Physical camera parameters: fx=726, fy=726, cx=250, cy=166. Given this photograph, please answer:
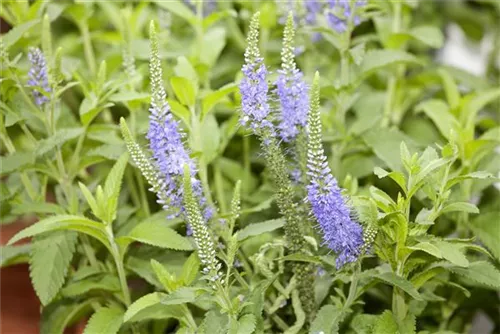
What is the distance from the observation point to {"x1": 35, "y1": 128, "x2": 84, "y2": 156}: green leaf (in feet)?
3.12

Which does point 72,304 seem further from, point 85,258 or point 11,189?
point 11,189

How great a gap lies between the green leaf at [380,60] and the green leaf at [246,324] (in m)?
0.46

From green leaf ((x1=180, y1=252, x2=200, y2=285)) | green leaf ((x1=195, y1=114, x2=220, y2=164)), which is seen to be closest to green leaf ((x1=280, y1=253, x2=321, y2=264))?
green leaf ((x1=180, y1=252, x2=200, y2=285))

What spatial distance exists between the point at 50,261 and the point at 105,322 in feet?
0.37

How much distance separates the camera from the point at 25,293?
1221mm

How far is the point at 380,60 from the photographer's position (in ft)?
3.67

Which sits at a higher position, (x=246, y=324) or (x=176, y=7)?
(x=176, y=7)

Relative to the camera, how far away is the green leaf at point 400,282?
0.81 meters

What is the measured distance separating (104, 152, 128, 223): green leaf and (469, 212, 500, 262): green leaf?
504 mm

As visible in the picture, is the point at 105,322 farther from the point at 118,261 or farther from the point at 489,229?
the point at 489,229

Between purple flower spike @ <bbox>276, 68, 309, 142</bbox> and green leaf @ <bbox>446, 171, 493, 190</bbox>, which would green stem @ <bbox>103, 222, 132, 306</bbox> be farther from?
green leaf @ <bbox>446, 171, 493, 190</bbox>

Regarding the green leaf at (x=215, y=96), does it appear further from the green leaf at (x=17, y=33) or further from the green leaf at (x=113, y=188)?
the green leaf at (x=17, y=33)

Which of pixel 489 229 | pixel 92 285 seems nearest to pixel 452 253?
pixel 489 229

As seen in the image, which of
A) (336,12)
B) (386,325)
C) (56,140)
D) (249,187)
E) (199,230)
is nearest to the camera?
(199,230)
